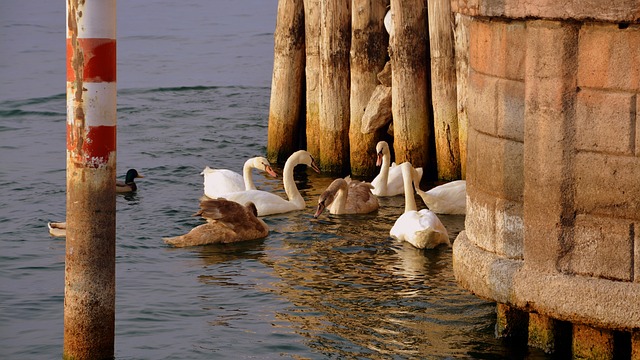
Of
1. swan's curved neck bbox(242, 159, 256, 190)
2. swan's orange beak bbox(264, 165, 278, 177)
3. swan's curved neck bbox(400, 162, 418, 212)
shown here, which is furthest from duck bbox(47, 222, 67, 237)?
swan's curved neck bbox(400, 162, 418, 212)

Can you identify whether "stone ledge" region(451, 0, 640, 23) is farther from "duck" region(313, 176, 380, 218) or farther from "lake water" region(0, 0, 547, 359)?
"duck" region(313, 176, 380, 218)

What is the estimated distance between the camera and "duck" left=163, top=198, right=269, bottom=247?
45.4ft

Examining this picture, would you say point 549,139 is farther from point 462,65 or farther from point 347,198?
point 347,198

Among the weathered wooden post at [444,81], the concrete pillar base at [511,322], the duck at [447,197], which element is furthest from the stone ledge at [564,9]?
the weathered wooden post at [444,81]

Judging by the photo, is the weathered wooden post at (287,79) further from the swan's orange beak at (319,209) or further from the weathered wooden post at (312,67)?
the swan's orange beak at (319,209)

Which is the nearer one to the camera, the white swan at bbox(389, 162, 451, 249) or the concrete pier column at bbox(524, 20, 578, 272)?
the concrete pier column at bbox(524, 20, 578, 272)

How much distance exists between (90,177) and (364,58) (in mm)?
7839

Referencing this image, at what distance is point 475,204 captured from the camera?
928cm

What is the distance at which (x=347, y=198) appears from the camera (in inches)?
592

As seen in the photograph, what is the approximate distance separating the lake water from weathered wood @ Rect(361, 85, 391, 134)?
3.20 ft

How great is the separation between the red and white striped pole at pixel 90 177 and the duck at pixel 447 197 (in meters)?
6.50

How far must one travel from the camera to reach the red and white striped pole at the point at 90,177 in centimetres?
830

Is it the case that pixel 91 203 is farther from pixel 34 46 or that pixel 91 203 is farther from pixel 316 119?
pixel 34 46

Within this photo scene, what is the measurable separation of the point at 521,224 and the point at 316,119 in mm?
8132
